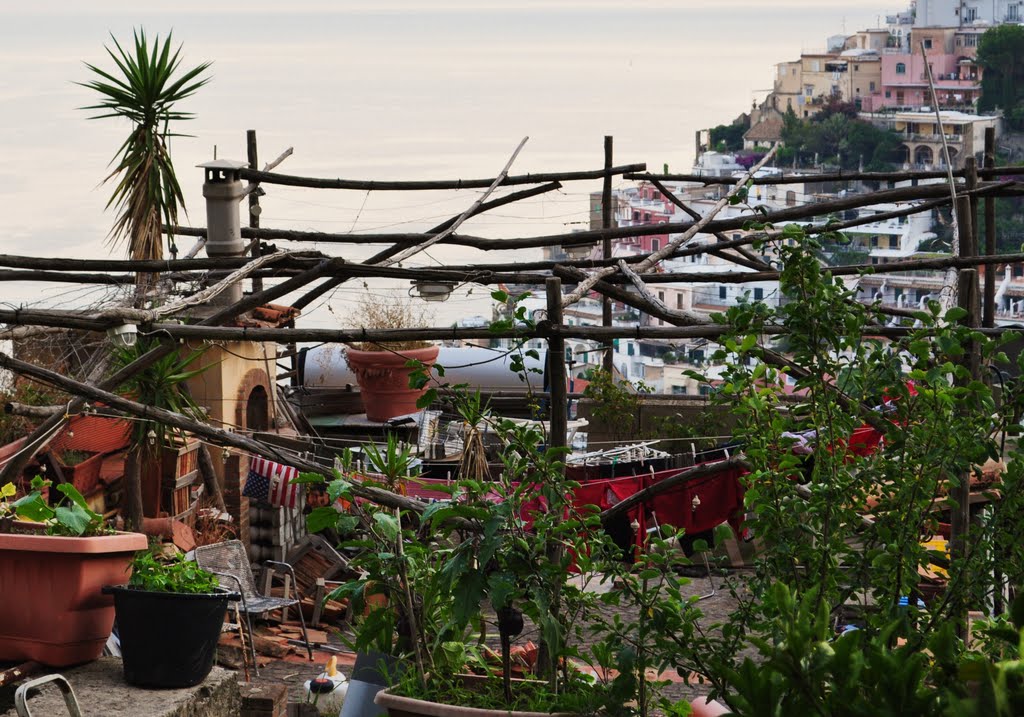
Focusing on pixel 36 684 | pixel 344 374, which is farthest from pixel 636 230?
pixel 36 684

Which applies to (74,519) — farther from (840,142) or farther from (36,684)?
(840,142)

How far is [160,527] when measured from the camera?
30.9 feet

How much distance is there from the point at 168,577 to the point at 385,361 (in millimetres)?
7362

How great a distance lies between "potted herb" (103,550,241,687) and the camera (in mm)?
5066

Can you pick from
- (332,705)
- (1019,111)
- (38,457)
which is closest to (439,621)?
(332,705)

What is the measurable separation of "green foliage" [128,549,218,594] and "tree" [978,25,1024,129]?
62344 millimetres

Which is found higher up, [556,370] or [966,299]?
[966,299]

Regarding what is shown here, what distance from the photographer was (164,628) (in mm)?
5066

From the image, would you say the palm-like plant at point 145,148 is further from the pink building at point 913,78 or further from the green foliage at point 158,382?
the pink building at point 913,78

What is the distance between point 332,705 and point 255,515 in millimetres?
4587

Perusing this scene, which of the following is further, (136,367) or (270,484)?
(270,484)

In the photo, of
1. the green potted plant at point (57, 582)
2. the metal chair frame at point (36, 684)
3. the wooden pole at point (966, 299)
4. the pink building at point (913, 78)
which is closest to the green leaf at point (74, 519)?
the green potted plant at point (57, 582)

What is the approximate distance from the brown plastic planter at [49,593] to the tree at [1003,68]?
206 feet

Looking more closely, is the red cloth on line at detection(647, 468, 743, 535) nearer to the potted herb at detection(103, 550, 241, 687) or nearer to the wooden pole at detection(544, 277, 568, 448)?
the wooden pole at detection(544, 277, 568, 448)
